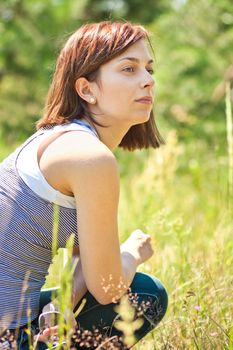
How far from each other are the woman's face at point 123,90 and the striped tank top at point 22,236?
11cm

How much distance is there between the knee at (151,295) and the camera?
241 centimetres

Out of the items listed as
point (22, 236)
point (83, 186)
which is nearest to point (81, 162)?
point (83, 186)

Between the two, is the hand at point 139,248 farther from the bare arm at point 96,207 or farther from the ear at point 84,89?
the ear at point 84,89

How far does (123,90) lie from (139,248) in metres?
0.48

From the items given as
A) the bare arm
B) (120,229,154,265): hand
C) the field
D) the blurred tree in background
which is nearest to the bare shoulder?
the bare arm

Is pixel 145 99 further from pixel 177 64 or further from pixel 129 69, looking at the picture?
pixel 177 64

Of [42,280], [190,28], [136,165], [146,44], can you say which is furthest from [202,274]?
[190,28]

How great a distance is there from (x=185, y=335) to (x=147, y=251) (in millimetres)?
272

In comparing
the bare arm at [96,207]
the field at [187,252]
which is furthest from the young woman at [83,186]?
the field at [187,252]

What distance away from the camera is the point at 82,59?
233cm

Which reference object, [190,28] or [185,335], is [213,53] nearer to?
[190,28]

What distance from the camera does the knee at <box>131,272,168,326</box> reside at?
2.41 meters

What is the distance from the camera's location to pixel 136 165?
253 inches

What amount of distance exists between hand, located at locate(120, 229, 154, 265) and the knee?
0.08 meters
